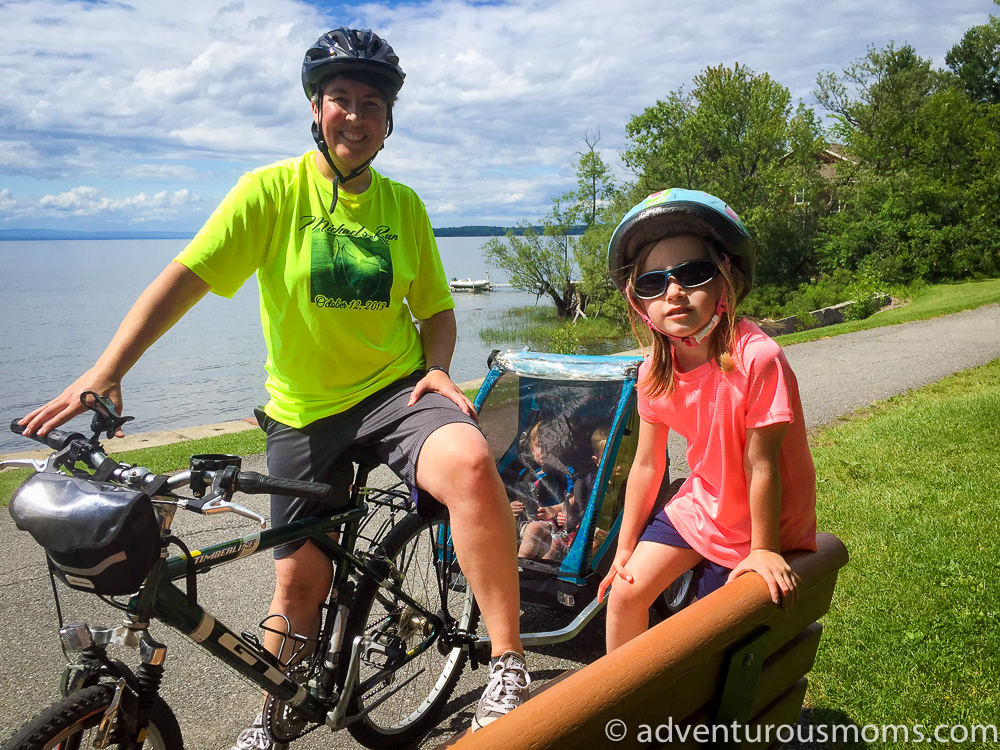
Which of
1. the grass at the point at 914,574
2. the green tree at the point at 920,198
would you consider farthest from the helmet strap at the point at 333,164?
the green tree at the point at 920,198

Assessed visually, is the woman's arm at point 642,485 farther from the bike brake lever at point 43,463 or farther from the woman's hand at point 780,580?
the bike brake lever at point 43,463

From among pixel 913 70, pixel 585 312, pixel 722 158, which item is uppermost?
pixel 913 70

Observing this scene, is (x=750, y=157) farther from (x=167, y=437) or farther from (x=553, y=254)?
(x=167, y=437)

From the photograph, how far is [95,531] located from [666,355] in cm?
164

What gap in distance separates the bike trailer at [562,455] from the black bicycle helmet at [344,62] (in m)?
1.79

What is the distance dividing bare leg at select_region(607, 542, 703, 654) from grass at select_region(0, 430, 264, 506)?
17.9ft

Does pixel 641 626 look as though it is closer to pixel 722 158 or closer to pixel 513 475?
pixel 513 475

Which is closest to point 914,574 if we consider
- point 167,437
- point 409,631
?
point 409,631

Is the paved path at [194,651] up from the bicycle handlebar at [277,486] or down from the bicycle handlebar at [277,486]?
down

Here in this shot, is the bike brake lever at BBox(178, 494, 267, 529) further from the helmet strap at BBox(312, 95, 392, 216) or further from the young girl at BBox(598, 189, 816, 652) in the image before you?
the young girl at BBox(598, 189, 816, 652)

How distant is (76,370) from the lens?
75.6ft

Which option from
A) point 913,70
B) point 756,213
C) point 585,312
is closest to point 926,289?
point 756,213

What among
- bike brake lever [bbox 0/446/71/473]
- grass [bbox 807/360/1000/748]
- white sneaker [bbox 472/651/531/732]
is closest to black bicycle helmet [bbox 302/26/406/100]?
bike brake lever [bbox 0/446/71/473]

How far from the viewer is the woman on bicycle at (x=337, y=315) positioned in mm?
2303
